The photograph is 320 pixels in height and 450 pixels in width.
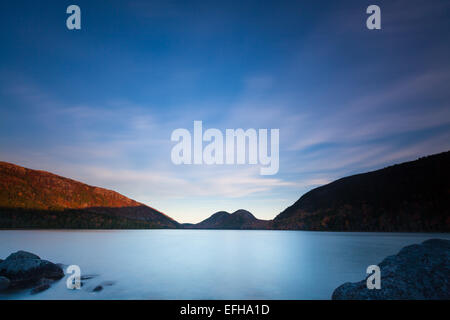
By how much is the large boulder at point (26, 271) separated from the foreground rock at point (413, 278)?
61.5 feet

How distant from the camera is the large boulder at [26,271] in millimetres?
15248

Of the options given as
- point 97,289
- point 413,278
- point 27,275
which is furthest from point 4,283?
point 413,278

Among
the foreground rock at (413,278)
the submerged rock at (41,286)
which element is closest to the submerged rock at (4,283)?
the submerged rock at (41,286)

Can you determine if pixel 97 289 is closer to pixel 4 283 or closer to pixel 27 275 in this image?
pixel 27 275

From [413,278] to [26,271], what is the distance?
22.6m

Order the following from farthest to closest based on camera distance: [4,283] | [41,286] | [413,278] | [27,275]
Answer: [27,275]
[41,286]
[4,283]
[413,278]

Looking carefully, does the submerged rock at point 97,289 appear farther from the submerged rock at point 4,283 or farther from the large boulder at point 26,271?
the submerged rock at point 4,283

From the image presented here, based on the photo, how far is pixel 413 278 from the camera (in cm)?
1057

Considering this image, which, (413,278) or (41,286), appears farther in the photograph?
(41,286)

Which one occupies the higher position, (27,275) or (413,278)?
(413,278)

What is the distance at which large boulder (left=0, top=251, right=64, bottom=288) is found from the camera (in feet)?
50.0
